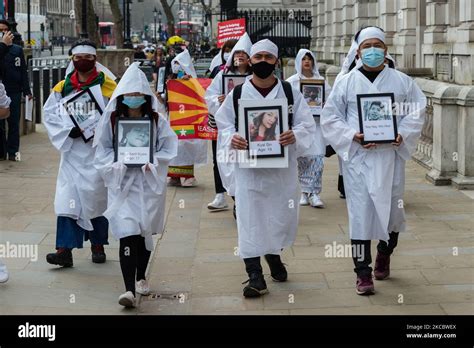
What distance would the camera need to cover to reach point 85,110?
29.9ft

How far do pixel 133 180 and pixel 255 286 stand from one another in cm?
125

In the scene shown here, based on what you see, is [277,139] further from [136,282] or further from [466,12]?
[466,12]

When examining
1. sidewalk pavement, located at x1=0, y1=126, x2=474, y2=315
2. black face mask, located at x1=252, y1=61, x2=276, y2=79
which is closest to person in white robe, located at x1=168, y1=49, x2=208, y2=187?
sidewalk pavement, located at x1=0, y1=126, x2=474, y2=315

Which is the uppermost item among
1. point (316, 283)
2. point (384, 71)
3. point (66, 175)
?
point (384, 71)

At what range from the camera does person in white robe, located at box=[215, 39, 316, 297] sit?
8.31 meters

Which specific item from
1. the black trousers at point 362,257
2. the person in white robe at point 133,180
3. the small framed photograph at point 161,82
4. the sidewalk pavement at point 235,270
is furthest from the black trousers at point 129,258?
the small framed photograph at point 161,82

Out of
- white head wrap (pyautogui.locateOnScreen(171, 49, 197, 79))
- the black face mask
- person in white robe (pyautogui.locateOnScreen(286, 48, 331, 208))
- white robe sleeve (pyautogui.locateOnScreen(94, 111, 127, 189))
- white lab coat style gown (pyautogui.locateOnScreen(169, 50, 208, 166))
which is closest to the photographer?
white robe sleeve (pyautogui.locateOnScreen(94, 111, 127, 189))

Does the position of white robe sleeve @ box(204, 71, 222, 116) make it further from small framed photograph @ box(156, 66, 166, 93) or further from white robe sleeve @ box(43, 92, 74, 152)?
small framed photograph @ box(156, 66, 166, 93)

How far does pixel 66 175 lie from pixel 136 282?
4.38 feet

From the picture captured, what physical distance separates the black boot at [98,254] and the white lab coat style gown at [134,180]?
4.98ft

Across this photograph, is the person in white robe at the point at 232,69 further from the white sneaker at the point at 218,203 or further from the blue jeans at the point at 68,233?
the blue jeans at the point at 68,233

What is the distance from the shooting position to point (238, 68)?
11391 mm

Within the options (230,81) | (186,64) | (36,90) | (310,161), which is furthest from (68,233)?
(36,90)
